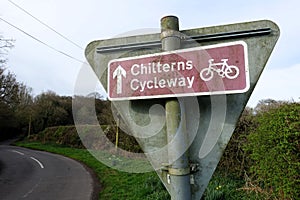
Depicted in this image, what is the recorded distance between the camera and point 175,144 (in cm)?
89

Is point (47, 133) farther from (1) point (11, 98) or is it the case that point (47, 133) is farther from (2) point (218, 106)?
(2) point (218, 106)

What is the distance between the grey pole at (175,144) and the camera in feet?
2.86

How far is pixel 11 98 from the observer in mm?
26703

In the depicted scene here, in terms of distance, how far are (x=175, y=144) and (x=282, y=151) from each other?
2913 millimetres

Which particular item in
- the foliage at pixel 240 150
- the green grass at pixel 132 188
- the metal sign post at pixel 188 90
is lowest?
the green grass at pixel 132 188

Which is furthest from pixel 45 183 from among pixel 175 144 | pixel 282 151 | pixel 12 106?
pixel 12 106

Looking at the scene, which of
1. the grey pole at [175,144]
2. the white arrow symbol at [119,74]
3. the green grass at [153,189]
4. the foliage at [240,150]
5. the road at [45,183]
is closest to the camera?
the grey pole at [175,144]

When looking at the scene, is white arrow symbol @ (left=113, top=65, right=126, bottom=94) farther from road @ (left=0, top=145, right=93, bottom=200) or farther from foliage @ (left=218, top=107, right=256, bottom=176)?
road @ (left=0, top=145, right=93, bottom=200)

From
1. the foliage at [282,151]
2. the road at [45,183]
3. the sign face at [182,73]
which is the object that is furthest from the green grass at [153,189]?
the sign face at [182,73]

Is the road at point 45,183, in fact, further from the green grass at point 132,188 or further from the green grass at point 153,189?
the green grass at point 153,189

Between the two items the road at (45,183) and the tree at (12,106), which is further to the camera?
the tree at (12,106)

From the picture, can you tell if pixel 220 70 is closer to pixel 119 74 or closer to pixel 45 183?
pixel 119 74

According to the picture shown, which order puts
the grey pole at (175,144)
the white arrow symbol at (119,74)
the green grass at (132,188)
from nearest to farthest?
1. the grey pole at (175,144)
2. the white arrow symbol at (119,74)
3. the green grass at (132,188)

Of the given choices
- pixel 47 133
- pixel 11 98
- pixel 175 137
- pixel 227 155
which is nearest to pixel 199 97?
pixel 175 137
